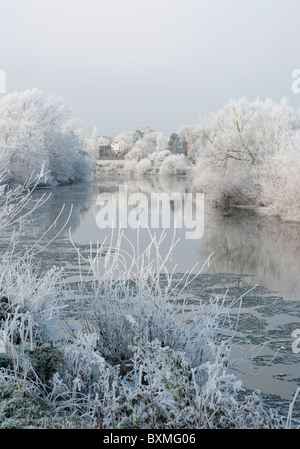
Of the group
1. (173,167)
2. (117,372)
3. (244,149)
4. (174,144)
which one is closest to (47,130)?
(244,149)

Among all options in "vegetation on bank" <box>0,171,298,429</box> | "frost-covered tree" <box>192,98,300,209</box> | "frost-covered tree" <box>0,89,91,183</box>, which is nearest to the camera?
"vegetation on bank" <box>0,171,298,429</box>

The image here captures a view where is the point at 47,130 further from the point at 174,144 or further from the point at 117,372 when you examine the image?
the point at 117,372

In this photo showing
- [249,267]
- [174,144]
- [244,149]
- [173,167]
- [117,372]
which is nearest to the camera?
[117,372]

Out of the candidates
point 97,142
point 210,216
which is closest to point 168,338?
point 210,216

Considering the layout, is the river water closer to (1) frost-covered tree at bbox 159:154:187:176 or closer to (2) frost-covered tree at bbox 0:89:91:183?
(2) frost-covered tree at bbox 0:89:91:183

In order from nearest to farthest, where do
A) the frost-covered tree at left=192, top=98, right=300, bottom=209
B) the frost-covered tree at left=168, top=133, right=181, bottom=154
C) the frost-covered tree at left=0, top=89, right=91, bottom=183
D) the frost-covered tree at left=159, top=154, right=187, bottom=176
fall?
the frost-covered tree at left=192, top=98, right=300, bottom=209 → the frost-covered tree at left=0, top=89, right=91, bottom=183 → the frost-covered tree at left=159, top=154, right=187, bottom=176 → the frost-covered tree at left=168, top=133, right=181, bottom=154

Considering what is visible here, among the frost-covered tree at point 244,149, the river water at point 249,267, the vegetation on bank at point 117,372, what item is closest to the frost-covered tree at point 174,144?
the frost-covered tree at point 244,149

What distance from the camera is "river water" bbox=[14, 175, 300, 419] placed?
5.66 meters

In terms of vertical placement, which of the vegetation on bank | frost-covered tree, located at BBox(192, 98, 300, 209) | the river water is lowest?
the river water

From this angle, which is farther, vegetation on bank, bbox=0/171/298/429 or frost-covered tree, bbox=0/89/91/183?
frost-covered tree, bbox=0/89/91/183

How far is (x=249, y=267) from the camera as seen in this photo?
1107 centimetres

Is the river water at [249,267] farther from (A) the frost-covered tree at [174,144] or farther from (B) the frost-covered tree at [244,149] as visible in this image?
(A) the frost-covered tree at [174,144]

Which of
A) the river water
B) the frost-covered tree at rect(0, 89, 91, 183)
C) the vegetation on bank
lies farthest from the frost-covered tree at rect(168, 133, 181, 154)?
the vegetation on bank
